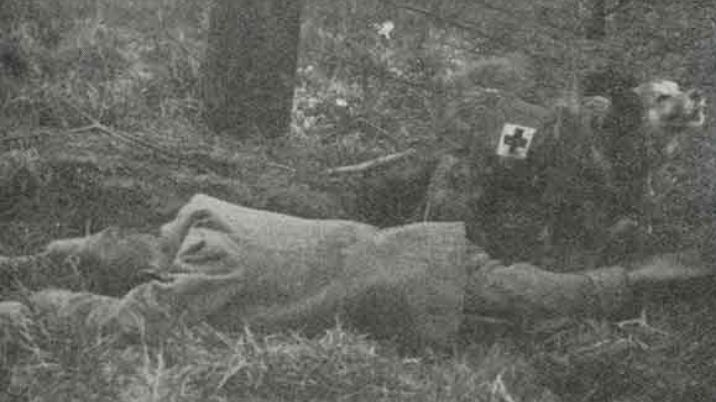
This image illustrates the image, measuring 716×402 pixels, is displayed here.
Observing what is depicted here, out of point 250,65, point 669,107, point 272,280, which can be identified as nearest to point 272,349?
point 272,280

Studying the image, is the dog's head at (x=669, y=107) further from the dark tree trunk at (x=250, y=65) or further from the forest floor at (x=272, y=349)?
the dark tree trunk at (x=250, y=65)

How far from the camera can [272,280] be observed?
3930mm

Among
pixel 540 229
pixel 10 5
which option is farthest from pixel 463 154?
pixel 10 5

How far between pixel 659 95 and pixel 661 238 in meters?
0.81

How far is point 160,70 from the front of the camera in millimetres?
6535

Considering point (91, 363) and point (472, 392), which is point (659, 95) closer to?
point (472, 392)

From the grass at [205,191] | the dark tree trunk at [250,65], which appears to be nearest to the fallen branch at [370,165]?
the grass at [205,191]

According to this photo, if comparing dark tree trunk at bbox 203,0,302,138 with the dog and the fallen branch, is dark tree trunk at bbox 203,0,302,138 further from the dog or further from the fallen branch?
the dog

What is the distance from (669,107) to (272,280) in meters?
1.93

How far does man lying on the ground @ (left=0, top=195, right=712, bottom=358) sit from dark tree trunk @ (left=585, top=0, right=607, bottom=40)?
2370mm

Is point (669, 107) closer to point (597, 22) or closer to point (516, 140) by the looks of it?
point (516, 140)

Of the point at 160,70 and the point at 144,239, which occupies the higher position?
the point at 160,70

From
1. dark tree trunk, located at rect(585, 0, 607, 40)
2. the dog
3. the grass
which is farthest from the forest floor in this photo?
dark tree trunk, located at rect(585, 0, 607, 40)

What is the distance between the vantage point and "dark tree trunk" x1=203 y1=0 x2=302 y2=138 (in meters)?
5.82
